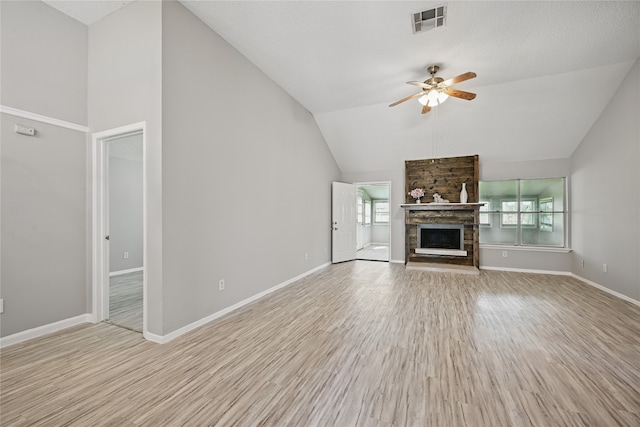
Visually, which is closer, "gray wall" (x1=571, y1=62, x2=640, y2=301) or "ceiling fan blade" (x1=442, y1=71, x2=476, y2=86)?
"ceiling fan blade" (x1=442, y1=71, x2=476, y2=86)

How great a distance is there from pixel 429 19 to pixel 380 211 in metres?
7.96

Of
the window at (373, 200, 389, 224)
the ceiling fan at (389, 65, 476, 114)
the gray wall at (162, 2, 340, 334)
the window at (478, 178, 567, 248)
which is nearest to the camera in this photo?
the gray wall at (162, 2, 340, 334)

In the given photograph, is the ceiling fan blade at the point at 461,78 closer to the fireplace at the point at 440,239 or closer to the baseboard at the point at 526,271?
the fireplace at the point at 440,239

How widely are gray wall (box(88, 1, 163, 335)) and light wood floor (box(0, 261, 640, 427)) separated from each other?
65 centimetres

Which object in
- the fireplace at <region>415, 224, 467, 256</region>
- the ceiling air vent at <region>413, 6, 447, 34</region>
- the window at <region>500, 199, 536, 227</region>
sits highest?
the ceiling air vent at <region>413, 6, 447, 34</region>

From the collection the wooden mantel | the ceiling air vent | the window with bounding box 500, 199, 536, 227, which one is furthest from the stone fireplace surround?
the ceiling air vent

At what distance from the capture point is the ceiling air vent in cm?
267

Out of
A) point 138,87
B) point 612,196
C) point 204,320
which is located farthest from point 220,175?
point 612,196

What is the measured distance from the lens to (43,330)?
265 centimetres

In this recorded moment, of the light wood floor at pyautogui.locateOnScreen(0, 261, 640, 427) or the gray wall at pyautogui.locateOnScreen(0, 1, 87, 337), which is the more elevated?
the gray wall at pyautogui.locateOnScreen(0, 1, 87, 337)

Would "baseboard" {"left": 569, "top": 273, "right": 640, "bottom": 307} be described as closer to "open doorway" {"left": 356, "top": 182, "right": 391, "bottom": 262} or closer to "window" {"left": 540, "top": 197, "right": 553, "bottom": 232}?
"window" {"left": 540, "top": 197, "right": 553, "bottom": 232}

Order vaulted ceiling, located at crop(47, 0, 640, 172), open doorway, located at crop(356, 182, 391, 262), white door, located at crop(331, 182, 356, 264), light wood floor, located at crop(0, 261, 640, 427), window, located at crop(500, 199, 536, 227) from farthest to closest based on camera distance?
1. open doorway, located at crop(356, 182, 391, 262)
2. white door, located at crop(331, 182, 356, 264)
3. window, located at crop(500, 199, 536, 227)
4. vaulted ceiling, located at crop(47, 0, 640, 172)
5. light wood floor, located at crop(0, 261, 640, 427)

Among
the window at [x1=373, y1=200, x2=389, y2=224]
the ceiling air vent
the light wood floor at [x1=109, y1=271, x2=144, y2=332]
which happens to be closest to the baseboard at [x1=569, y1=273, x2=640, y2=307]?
the ceiling air vent

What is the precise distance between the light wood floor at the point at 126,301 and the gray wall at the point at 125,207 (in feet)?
1.50
